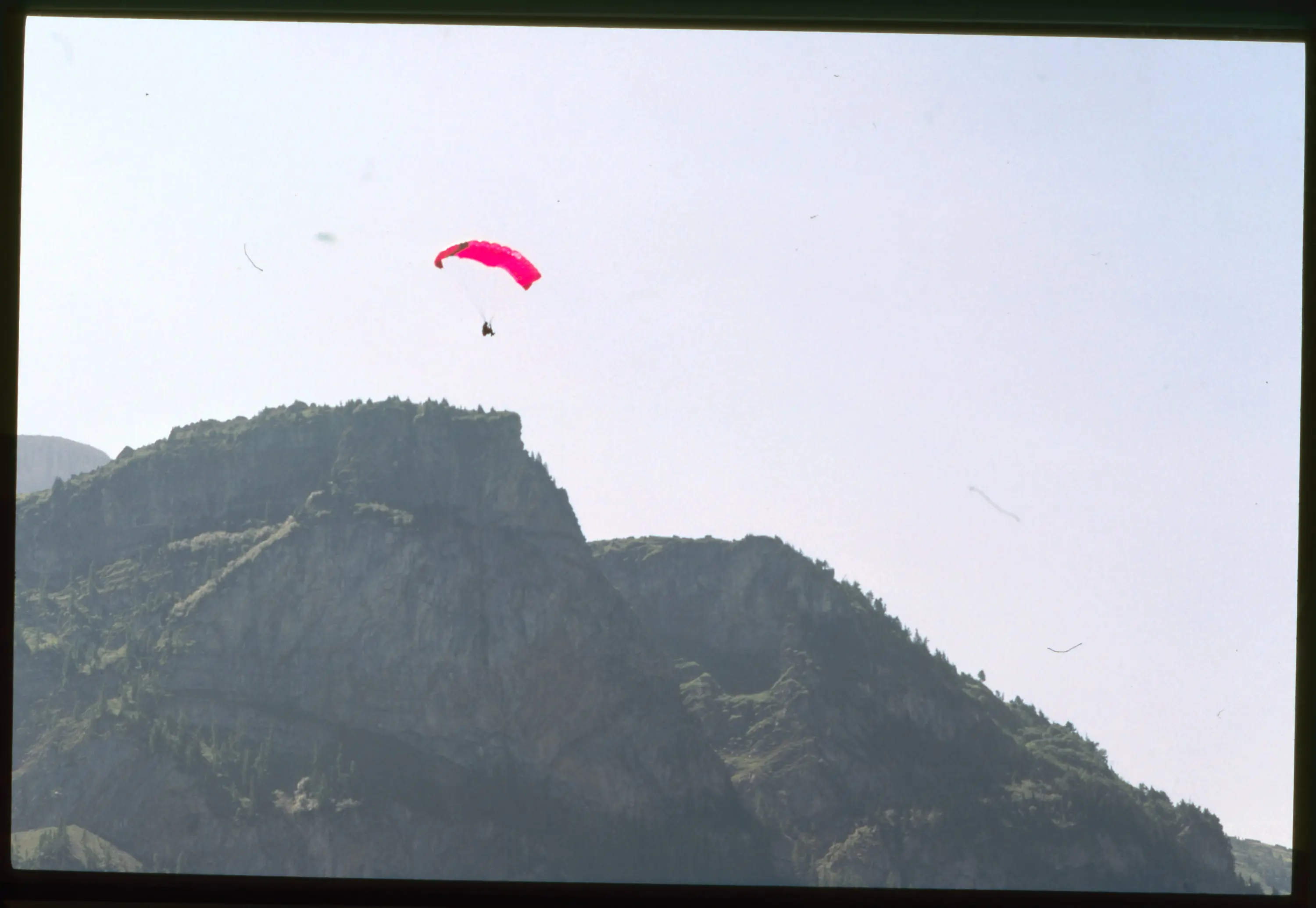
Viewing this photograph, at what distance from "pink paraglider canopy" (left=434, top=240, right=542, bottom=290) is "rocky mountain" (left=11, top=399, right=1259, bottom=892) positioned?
85533mm

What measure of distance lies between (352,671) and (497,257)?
295 ft

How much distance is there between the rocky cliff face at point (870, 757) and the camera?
A: 9175cm

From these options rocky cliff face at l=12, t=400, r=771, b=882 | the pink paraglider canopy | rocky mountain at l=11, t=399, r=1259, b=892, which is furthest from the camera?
rocky mountain at l=11, t=399, r=1259, b=892

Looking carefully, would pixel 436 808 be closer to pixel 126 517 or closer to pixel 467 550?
pixel 467 550

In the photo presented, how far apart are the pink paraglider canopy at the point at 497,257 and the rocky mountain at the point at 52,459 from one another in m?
101

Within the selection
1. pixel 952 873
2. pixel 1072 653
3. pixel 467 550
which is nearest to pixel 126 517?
pixel 467 550

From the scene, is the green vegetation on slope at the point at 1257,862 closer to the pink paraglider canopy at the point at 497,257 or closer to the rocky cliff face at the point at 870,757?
the rocky cliff face at the point at 870,757

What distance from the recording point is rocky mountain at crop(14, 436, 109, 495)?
101500 millimetres

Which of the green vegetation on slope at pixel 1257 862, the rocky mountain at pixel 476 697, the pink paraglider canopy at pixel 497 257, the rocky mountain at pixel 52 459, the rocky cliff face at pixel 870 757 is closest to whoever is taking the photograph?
the pink paraglider canopy at pixel 497 257

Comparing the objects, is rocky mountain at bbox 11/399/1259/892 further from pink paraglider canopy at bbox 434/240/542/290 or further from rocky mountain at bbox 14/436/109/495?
pink paraglider canopy at bbox 434/240/542/290

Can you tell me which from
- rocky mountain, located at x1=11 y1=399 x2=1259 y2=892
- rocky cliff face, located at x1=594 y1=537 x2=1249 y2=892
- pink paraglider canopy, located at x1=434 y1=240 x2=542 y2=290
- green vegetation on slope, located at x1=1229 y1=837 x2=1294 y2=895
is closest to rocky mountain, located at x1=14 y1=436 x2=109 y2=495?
rocky mountain, located at x1=11 y1=399 x2=1259 y2=892

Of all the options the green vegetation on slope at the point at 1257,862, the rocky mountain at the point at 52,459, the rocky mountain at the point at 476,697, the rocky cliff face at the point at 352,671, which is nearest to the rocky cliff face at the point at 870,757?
the rocky mountain at the point at 476,697

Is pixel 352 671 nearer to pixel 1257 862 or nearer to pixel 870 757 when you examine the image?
pixel 870 757

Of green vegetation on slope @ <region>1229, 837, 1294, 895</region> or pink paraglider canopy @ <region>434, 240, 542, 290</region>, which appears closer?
pink paraglider canopy @ <region>434, 240, 542, 290</region>
